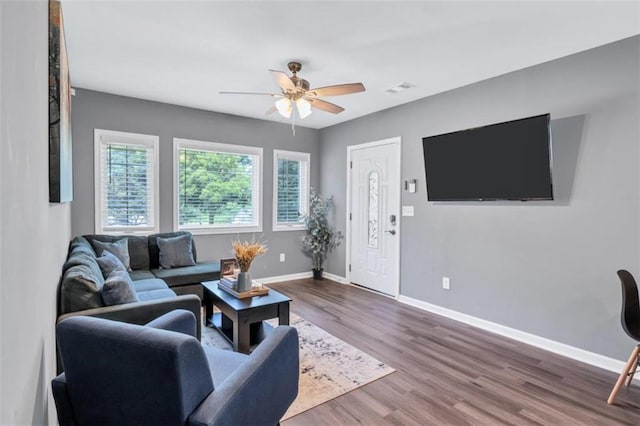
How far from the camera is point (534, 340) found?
309cm

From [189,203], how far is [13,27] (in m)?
3.97

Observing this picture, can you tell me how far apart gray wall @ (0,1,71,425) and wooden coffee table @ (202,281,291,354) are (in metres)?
1.39

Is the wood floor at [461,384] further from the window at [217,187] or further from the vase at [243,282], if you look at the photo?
the window at [217,187]

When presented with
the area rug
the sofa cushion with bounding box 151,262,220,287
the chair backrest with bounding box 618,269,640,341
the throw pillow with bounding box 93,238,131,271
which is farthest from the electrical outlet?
the throw pillow with bounding box 93,238,131,271

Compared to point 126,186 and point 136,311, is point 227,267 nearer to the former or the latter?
point 136,311

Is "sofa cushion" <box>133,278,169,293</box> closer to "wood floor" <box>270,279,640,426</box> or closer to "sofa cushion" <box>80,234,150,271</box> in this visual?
"sofa cushion" <box>80,234,150,271</box>

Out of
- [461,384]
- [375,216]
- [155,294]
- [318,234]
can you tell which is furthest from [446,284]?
[155,294]

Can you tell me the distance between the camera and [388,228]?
15.1ft

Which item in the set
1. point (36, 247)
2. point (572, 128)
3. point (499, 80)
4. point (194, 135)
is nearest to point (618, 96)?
point (572, 128)

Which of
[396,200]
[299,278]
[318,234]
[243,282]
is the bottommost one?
[299,278]

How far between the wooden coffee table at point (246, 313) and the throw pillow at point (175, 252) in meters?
0.95

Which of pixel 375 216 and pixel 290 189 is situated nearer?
pixel 375 216

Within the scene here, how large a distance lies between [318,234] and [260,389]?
4.06 metres

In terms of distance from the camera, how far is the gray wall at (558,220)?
8.58 feet
